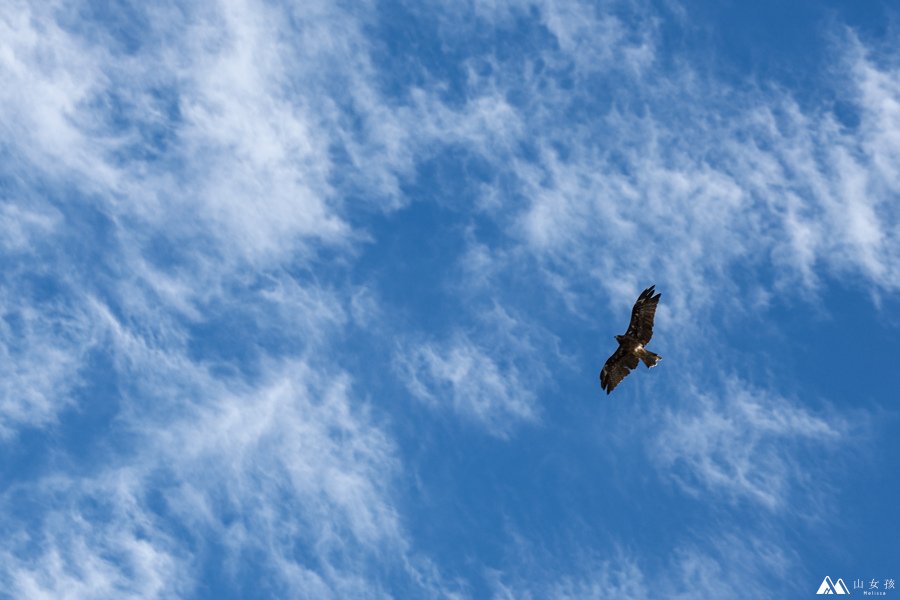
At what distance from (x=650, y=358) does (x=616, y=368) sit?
13.0 feet

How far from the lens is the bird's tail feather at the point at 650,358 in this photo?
264 feet

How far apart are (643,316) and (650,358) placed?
2698 mm

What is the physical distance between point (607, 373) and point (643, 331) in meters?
4.86

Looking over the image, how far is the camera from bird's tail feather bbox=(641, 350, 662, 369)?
8044cm

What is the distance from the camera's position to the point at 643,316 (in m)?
80.5

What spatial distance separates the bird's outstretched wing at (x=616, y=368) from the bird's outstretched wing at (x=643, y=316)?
6.09ft

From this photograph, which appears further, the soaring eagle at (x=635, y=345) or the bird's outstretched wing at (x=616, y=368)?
the bird's outstretched wing at (x=616, y=368)

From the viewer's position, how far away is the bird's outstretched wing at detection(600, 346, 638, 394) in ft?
273

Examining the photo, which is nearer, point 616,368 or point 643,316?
point 643,316

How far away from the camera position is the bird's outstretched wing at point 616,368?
8319cm

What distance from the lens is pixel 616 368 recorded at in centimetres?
8438

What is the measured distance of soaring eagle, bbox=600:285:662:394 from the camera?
80312 millimetres

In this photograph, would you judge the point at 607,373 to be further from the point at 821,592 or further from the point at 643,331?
the point at 821,592

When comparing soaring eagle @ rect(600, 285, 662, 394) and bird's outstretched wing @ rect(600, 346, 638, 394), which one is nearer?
soaring eagle @ rect(600, 285, 662, 394)
